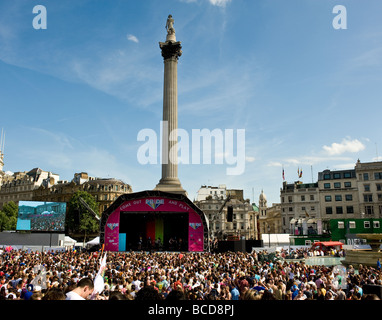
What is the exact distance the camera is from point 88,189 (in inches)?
3816

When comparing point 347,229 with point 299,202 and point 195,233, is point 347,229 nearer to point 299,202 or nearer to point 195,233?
point 299,202

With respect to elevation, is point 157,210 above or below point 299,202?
below

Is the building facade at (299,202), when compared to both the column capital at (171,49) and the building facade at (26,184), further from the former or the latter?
the building facade at (26,184)

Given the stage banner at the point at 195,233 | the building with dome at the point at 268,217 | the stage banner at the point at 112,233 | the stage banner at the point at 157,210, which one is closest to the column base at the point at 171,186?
the stage banner at the point at 157,210

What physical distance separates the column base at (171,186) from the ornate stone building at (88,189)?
50390 millimetres

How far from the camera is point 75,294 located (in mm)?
4750

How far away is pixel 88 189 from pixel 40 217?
45382 mm

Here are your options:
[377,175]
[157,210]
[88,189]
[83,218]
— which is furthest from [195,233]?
[88,189]

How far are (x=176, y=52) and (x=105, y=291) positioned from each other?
4927cm

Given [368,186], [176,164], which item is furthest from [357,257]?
[368,186]

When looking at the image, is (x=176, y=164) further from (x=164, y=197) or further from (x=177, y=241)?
(x=177, y=241)

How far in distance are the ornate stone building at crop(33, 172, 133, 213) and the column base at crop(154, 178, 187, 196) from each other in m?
50.4

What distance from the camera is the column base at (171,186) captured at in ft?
154
